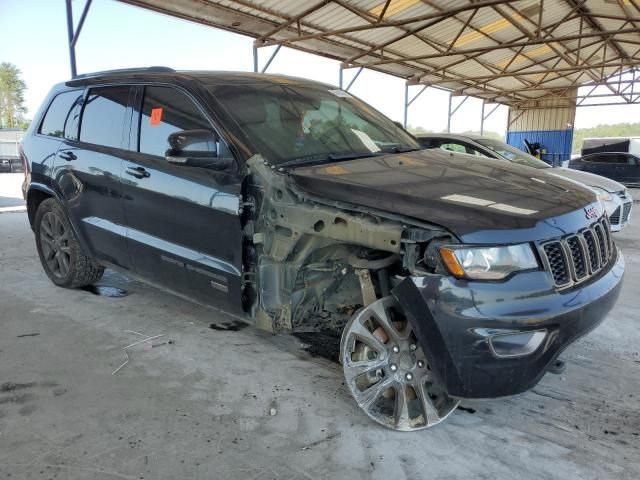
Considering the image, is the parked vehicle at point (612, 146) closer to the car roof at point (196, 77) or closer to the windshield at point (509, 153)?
the windshield at point (509, 153)

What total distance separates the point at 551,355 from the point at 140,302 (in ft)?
10.8

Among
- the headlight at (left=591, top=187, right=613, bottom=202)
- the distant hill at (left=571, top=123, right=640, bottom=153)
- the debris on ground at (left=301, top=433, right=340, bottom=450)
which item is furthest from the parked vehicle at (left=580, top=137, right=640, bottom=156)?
the distant hill at (left=571, top=123, right=640, bottom=153)

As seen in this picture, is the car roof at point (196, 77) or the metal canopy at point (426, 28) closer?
the car roof at point (196, 77)

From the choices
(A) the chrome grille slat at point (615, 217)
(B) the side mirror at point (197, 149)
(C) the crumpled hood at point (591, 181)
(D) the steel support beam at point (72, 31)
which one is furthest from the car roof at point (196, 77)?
(D) the steel support beam at point (72, 31)

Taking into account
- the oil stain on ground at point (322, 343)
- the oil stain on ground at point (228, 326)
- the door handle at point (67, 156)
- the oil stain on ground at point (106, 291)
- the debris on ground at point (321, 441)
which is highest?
the door handle at point (67, 156)

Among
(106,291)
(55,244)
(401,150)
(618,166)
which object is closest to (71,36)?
(55,244)

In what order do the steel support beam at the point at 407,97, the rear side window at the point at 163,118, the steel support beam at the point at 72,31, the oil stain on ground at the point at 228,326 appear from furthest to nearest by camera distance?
the steel support beam at the point at 407,97
the steel support beam at the point at 72,31
the oil stain on ground at the point at 228,326
the rear side window at the point at 163,118

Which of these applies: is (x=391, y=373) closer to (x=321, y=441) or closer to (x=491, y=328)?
(x=321, y=441)

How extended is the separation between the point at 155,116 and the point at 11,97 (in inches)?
2604

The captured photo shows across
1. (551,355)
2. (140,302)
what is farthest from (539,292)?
(140,302)

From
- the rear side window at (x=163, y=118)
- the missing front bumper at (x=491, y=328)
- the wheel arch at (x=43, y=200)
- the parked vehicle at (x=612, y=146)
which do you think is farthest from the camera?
the parked vehicle at (x=612, y=146)

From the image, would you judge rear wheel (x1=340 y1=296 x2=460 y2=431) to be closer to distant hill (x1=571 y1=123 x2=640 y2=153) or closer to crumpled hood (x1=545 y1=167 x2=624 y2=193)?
crumpled hood (x1=545 y1=167 x2=624 y2=193)

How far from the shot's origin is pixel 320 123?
10.4ft

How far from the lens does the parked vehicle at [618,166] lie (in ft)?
47.0
